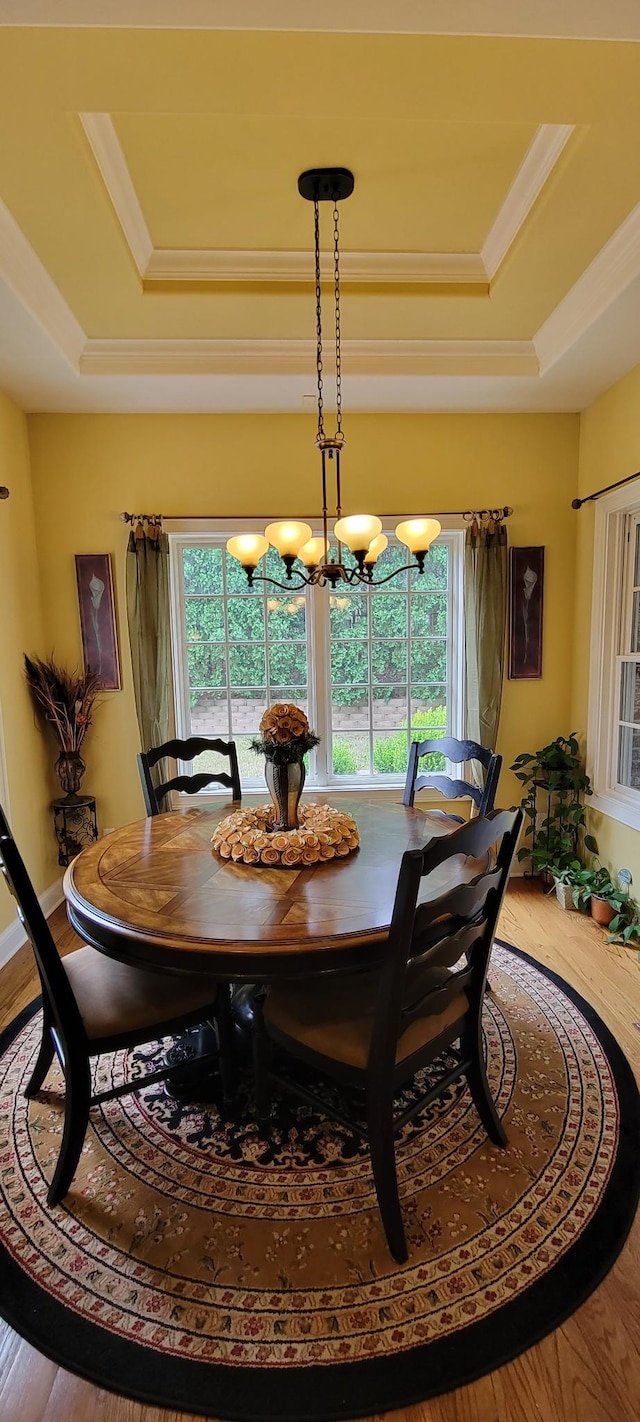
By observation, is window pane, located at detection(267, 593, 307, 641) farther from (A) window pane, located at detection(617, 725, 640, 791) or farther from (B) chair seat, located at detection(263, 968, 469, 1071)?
(B) chair seat, located at detection(263, 968, 469, 1071)

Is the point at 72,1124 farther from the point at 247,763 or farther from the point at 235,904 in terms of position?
the point at 247,763

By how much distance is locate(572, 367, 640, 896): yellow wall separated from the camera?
2.89 meters

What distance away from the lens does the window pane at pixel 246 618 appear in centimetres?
347

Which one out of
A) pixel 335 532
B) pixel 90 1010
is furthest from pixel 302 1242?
pixel 335 532

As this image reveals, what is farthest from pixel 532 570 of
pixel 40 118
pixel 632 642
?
pixel 40 118

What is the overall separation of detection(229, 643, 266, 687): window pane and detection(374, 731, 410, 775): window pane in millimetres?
786

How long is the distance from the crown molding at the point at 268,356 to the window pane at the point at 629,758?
197 cm

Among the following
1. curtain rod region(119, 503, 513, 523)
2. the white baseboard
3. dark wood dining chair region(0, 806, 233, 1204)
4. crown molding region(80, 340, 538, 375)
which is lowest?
the white baseboard

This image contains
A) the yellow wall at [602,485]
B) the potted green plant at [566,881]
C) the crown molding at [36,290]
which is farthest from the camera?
the potted green plant at [566,881]

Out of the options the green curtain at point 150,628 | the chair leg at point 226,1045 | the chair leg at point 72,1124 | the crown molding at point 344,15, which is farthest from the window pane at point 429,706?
the crown molding at point 344,15

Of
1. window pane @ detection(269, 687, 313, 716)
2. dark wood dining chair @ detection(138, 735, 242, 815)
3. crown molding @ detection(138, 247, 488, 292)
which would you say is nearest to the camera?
crown molding @ detection(138, 247, 488, 292)

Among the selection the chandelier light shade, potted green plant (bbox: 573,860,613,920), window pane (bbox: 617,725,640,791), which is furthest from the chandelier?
potted green plant (bbox: 573,860,613,920)

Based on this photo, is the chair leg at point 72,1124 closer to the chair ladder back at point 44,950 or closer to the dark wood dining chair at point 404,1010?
the chair ladder back at point 44,950

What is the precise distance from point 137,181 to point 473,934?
8.21 ft
